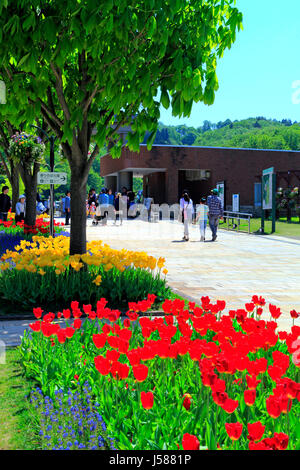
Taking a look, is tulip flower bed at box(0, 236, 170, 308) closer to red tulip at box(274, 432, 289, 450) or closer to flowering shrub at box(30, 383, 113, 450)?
flowering shrub at box(30, 383, 113, 450)

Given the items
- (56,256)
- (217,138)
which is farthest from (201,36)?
(217,138)

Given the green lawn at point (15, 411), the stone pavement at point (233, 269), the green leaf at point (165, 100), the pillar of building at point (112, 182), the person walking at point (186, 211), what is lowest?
the stone pavement at point (233, 269)

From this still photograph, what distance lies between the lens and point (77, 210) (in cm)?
818

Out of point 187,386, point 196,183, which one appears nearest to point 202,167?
point 196,183

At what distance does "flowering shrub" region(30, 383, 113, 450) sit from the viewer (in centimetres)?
274

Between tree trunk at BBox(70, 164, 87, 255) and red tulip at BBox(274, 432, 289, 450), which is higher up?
tree trunk at BBox(70, 164, 87, 255)

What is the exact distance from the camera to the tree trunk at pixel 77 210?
8195 millimetres

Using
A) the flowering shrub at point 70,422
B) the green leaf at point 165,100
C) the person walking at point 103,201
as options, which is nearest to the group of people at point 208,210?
the person walking at point 103,201

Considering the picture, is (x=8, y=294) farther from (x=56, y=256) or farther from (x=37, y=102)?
(x=37, y=102)

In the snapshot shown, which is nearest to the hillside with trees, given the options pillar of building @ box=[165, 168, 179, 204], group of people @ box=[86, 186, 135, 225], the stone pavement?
pillar of building @ box=[165, 168, 179, 204]

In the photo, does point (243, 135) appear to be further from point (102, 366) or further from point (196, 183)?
→ point (102, 366)

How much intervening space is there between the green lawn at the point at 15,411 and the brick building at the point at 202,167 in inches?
1658

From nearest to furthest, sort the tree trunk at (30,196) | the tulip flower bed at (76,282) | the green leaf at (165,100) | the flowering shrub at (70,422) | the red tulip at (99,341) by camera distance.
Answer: the flowering shrub at (70,422) → the red tulip at (99,341) → the green leaf at (165,100) → the tulip flower bed at (76,282) → the tree trunk at (30,196)

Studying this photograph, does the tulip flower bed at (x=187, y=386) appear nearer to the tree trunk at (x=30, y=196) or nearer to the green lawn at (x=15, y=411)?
the green lawn at (x=15, y=411)
